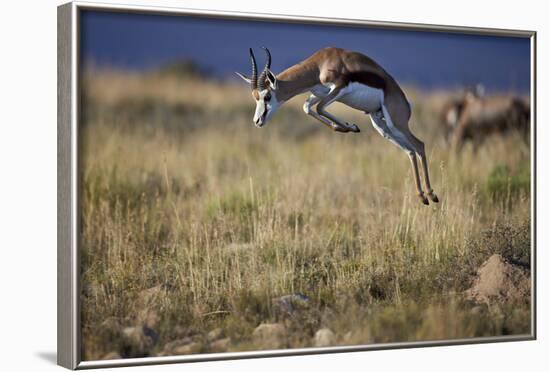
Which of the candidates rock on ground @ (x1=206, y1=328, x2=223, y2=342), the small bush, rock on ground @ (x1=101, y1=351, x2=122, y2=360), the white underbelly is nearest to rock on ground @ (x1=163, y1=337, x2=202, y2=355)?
rock on ground @ (x1=206, y1=328, x2=223, y2=342)

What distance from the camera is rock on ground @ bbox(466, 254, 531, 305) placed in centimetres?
1139

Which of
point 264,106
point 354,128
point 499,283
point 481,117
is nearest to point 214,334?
point 264,106

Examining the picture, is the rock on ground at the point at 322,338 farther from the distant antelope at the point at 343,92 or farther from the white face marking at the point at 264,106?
the white face marking at the point at 264,106

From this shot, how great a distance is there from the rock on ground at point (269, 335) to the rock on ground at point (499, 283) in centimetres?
220

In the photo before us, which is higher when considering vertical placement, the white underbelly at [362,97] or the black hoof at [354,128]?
the white underbelly at [362,97]

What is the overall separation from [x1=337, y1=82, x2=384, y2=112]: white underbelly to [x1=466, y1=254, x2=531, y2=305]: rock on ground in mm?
2073

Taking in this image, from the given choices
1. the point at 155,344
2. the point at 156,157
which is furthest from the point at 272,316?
the point at 156,157

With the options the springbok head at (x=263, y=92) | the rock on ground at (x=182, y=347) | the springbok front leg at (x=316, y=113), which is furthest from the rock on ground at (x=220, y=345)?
the springbok front leg at (x=316, y=113)

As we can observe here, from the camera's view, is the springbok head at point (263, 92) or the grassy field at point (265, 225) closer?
the grassy field at point (265, 225)

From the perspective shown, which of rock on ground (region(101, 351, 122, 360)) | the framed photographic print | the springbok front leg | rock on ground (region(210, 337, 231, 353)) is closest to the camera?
rock on ground (region(101, 351, 122, 360))

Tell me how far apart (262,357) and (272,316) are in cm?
41

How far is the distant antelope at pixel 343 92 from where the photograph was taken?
10609 mm

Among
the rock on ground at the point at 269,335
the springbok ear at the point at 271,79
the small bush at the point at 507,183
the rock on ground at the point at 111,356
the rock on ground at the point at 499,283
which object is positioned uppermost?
the springbok ear at the point at 271,79

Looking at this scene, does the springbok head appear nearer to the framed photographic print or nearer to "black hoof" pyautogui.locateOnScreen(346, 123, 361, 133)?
the framed photographic print
